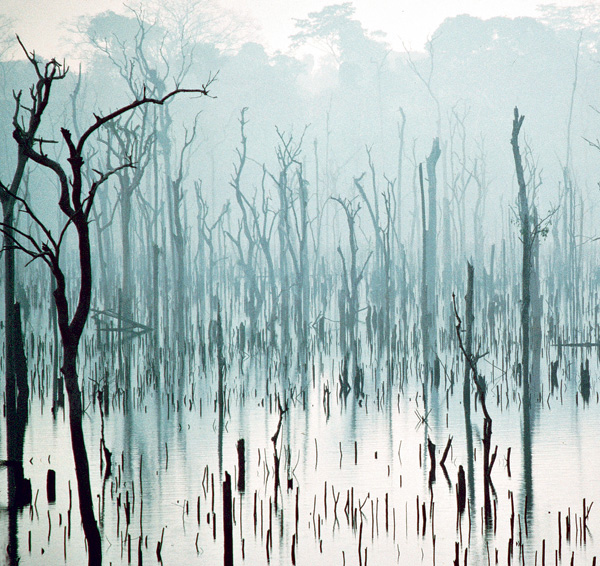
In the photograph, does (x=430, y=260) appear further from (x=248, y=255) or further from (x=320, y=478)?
(x=320, y=478)

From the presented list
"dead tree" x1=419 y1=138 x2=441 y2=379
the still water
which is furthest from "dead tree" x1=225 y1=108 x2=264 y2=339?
the still water

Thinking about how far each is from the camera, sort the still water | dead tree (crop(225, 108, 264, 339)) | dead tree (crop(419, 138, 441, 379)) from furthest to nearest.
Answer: dead tree (crop(225, 108, 264, 339)), dead tree (crop(419, 138, 441, 379)), the still water

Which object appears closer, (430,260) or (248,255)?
(430,260)

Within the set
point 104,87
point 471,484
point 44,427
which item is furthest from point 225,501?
point 104,87

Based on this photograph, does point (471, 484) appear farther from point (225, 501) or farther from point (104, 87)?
point (104, 87)

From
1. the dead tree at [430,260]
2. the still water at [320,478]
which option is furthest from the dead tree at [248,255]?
the still water at [320,478]

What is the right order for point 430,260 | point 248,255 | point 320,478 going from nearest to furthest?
1. point 320,478
2. point 430,260
3. point 248,255

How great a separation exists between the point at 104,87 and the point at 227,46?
20.0ft

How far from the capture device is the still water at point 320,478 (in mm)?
4328

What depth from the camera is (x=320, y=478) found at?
18.6ft

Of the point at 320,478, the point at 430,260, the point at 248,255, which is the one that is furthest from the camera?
the point at 248,255

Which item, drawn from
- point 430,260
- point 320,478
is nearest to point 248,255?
point 430,260

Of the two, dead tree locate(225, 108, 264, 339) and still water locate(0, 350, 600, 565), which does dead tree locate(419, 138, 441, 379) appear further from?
dead tree locate(225, 108, 264, 339)

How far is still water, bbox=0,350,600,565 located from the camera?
14.2ft
